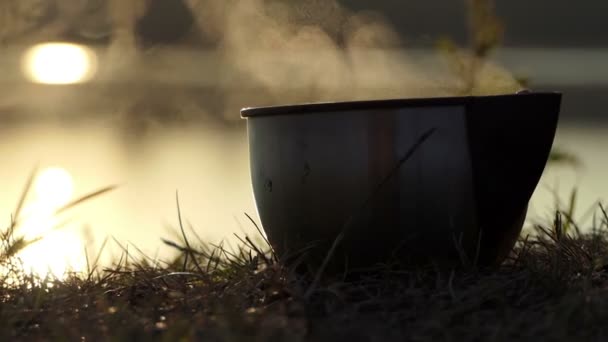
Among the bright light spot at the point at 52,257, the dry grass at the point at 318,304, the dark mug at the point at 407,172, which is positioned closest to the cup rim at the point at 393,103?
the dark mug at the point at 407,172

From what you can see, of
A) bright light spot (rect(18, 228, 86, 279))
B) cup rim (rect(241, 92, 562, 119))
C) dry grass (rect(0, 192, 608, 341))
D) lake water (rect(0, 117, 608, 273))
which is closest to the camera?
dry grass (rect(0, 192, 608, 341))

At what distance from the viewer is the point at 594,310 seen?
1338 mm

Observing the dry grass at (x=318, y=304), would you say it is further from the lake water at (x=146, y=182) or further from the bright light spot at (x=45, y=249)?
the lake water at (x=146, y=182)

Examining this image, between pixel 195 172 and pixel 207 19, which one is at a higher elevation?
pixel 207 19

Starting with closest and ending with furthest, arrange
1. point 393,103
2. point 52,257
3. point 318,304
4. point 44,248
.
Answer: point 318,304 < point 393,103 < point 52,257 < point 44,248

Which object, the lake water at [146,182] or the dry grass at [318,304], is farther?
the lake water at [146,182]

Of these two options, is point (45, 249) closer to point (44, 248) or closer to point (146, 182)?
point (44, 248)

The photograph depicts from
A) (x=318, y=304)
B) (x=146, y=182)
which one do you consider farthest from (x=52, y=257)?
(x=146, y=182)

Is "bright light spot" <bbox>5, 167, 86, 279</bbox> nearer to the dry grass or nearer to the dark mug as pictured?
the dry grass

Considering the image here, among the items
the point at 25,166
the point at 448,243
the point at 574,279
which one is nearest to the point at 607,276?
the point at 574,279

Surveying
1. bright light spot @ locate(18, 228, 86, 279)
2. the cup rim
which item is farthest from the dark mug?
bright light spot @ locate(18, 228, 86, 279)

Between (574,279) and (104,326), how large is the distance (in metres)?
0.85

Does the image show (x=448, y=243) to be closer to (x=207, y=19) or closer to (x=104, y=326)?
(x=104, y=326)

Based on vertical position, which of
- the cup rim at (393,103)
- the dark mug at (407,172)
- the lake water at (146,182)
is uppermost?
the cup rim at (393,103)
